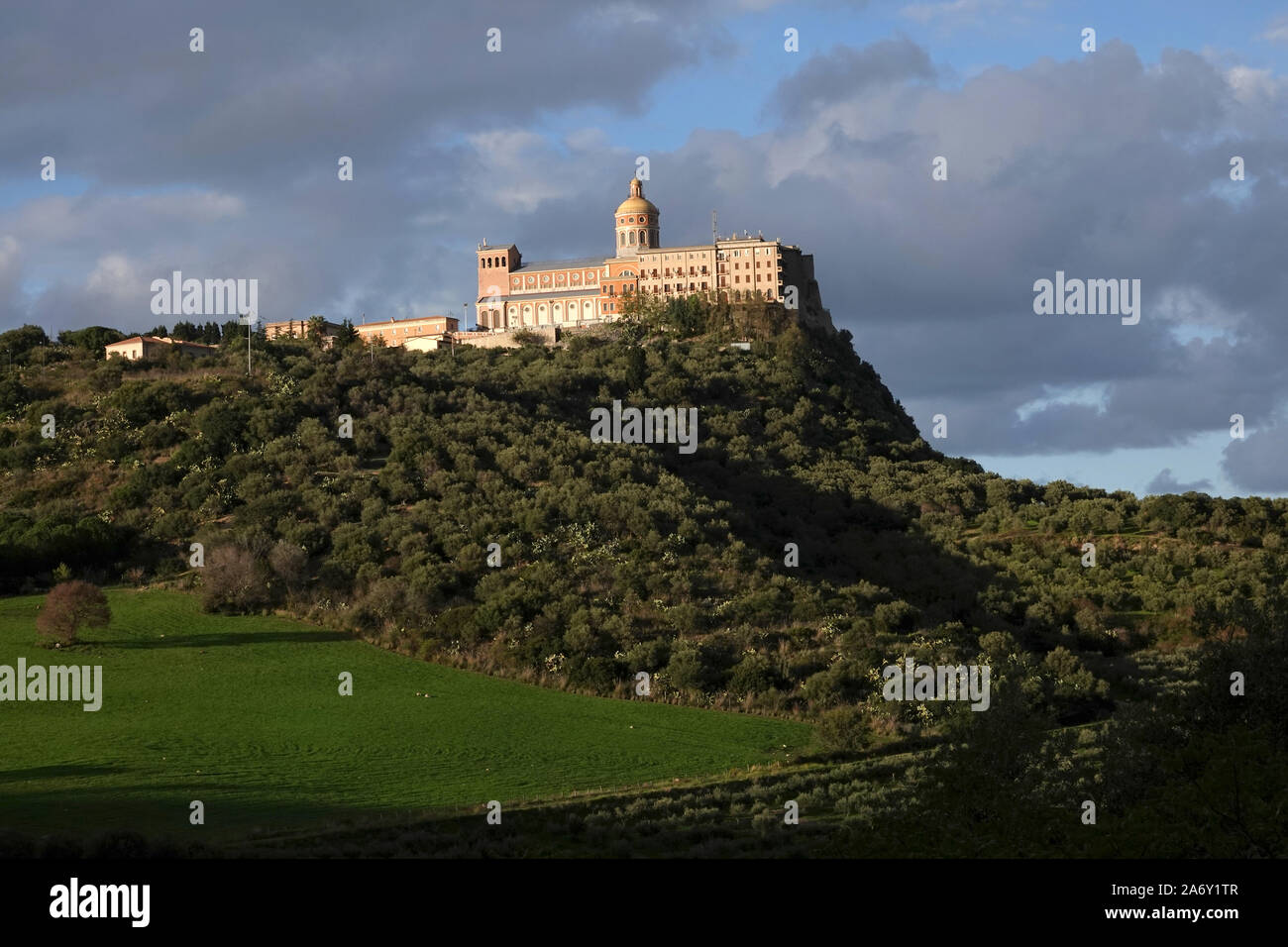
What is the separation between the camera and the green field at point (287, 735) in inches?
1170

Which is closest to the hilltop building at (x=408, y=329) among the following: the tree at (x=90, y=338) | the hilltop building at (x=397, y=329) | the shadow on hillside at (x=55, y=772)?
the hilltop building at (x=397, y=329)

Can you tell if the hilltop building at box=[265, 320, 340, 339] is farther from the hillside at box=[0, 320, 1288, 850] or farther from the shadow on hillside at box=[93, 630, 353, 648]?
the shadow on hillside at box=[93, 630, 353, 648]

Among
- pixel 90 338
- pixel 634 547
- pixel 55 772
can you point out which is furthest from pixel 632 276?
pixel 55 772

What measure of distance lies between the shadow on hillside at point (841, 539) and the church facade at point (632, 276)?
34.0 m

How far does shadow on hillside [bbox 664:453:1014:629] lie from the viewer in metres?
58.0

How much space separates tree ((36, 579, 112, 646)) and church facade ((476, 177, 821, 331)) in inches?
2704

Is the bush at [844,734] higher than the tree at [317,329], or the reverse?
the tree at [317,329]
